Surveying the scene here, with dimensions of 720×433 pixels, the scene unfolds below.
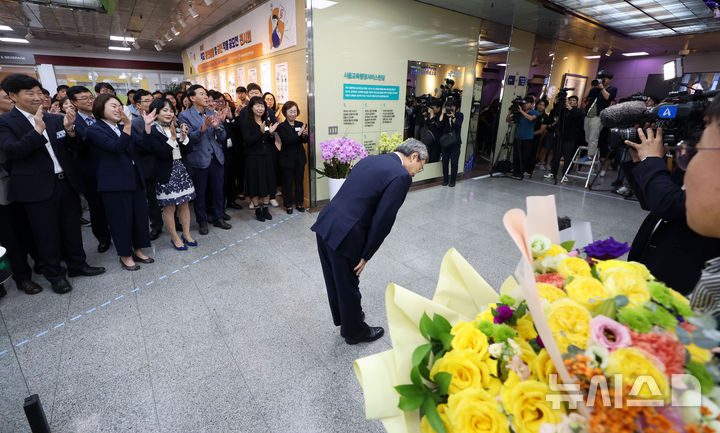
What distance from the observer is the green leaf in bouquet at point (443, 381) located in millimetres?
650

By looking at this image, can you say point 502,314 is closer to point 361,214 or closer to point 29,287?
point 361,214

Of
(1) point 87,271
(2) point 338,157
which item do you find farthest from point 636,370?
(2) point 338,157

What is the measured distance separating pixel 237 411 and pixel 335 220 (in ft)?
3.78

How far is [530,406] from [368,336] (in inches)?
71.2

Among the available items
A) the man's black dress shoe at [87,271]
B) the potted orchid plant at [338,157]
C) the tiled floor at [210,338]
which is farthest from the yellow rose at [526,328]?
the potted orchid plant at [338,157]

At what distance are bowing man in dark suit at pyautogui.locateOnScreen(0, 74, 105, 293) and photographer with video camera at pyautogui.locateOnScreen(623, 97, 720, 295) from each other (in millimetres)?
3736

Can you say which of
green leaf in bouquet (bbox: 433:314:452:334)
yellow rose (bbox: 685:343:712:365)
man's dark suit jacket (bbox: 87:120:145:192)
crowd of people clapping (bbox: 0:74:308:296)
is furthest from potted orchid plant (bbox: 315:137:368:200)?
yellow rose (bbox: 685:343:712:365)

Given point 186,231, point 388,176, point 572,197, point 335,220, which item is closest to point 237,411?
point 335,220

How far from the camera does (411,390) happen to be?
682 mm

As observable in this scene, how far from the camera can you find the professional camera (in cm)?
124

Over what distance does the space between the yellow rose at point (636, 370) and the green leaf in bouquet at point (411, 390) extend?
1.10 feet

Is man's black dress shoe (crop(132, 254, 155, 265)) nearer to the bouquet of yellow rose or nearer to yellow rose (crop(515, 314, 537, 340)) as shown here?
the bouquet of yellow rose

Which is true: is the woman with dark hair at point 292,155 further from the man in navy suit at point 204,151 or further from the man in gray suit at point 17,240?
the man in gray suit at point 17,240

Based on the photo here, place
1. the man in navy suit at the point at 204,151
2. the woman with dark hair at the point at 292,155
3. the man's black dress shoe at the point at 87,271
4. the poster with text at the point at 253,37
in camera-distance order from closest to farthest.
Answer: the man's black dress shoe at the point at 87,271 < the man in navy suit at the point at 204,151 < the woman with dark hair at the point at 292,155 < the poster with text at the point at 253,37
